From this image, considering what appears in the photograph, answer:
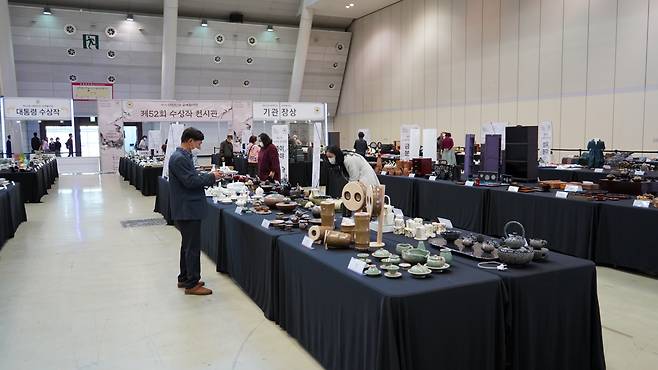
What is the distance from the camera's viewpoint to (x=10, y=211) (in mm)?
6723

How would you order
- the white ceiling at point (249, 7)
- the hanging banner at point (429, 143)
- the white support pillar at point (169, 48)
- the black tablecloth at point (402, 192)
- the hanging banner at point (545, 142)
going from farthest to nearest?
→ the white ceiling at point (249, 7)
the white support pillar at point (169, 48)
the hanging banner at point (429, 143)
the hanging banner at point (545, 142)
the black tablecloth at point (402, 192)

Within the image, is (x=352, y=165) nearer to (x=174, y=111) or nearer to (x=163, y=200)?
(x=163, y=200)

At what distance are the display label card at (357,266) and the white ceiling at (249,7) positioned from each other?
17021 millimetres

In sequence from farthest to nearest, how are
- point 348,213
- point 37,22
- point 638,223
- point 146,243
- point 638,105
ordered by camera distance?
point 37,22 → point 638,105 → point 146,243 → point 638,223 → point 348,213

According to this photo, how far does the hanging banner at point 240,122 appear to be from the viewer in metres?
15.2

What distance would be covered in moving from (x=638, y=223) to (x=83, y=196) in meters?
10.5

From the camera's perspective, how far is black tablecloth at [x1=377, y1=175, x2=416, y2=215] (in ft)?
26.6

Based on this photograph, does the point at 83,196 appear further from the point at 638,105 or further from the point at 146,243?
the point at 638,105

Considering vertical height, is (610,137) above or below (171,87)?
below

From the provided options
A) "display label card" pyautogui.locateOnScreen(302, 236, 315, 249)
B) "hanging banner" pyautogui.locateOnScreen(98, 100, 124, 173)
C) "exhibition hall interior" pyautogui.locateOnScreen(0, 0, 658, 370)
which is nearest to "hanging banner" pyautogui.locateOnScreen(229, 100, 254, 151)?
"exhibition hall interior" pyautogui.locateOnScreen(0, 0, 658, 370)

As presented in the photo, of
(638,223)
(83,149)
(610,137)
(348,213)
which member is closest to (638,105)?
(610,137)

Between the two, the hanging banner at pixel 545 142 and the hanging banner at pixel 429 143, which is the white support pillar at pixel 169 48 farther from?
the hanging banner at pixel 545 142

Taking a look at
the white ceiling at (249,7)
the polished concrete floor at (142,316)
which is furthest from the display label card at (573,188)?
the white ceiling at (249,7)

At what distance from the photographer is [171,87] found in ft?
62.3
